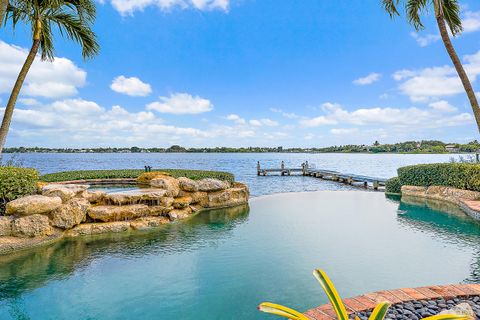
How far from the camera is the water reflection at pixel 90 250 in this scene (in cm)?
538

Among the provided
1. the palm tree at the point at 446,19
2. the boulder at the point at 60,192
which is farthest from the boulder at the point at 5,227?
the palm tree at the point at 446,19

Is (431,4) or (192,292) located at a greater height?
(431,4)

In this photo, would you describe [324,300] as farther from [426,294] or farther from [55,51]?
[55,51]

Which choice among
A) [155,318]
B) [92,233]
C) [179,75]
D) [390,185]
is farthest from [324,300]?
[179,75]

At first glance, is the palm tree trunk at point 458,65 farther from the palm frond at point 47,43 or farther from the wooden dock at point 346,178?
the wooden dock at point 346,178

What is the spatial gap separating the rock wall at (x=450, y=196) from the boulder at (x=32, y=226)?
12976mm

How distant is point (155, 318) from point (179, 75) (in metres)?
24.7

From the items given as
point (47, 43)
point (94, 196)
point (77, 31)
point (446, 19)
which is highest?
point (446, 19)

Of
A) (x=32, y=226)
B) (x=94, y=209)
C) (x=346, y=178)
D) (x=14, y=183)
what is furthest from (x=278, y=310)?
(x=346, y=178)

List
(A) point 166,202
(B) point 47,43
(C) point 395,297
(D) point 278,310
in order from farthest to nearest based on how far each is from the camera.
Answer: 1. (A) point 166,202
2. (B) point 47,43
3. (C) point 395,297
4. (D) point 278,310

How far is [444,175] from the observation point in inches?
544

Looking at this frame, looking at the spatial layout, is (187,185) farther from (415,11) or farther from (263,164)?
(263,164)

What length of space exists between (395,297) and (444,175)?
519 inches

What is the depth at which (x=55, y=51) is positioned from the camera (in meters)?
9.70
